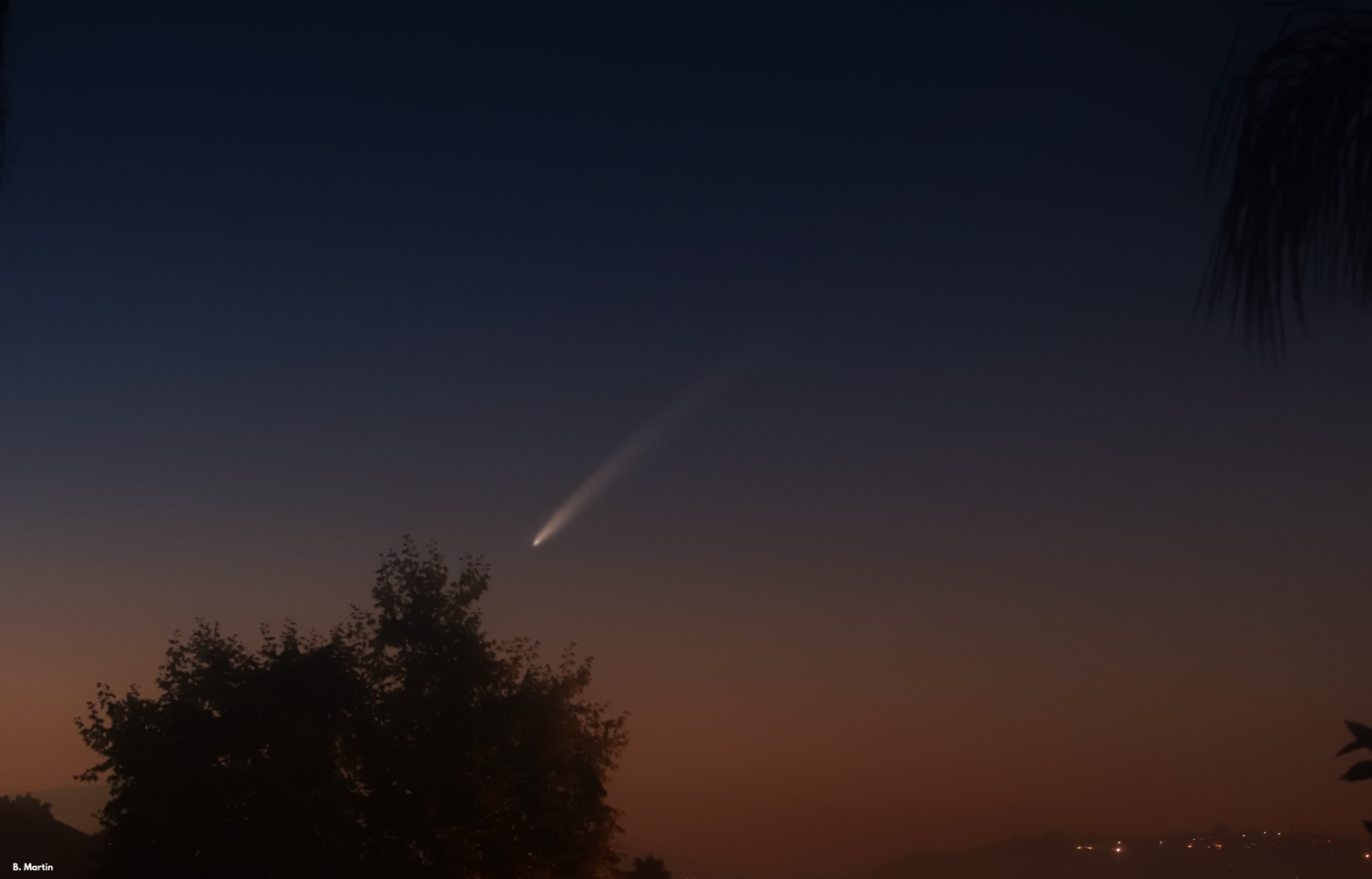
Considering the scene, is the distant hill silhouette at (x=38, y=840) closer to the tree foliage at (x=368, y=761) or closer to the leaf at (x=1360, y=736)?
the tree foliage at (x=368, y=761)

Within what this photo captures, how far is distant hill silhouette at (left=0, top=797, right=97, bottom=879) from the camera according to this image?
48031mm

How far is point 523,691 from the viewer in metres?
29.7

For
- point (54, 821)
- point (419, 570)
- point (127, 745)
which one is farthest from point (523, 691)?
point (54, 821)

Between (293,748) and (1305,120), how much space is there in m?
27.5

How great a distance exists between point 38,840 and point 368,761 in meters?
33.6

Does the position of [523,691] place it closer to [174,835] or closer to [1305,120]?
[174,835]

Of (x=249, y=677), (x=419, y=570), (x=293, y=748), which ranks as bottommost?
(x=293, y=748)

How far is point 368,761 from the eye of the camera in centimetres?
2789

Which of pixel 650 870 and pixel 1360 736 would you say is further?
pixel 650 870

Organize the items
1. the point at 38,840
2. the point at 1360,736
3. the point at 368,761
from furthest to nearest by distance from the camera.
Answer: the point at 38,840
the point at 368,761
the point at 1360,736

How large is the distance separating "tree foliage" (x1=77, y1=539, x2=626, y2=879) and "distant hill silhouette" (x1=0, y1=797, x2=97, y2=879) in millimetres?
→ 21693

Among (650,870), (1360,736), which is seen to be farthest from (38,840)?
(1360,736)

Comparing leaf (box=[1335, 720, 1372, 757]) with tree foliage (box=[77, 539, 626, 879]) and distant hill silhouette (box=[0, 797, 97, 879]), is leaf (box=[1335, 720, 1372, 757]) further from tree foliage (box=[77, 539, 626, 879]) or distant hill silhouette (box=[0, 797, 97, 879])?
distant hill silhouette (box=[0, 797, 97, 879])

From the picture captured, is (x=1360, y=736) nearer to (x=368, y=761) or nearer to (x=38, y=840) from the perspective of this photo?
(x=368, y=761)
